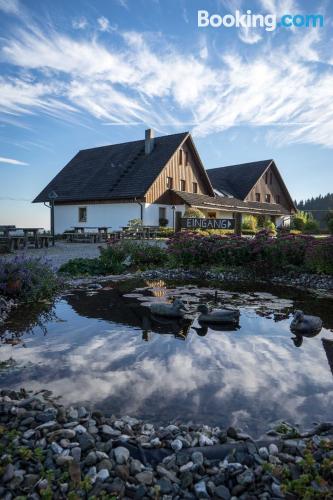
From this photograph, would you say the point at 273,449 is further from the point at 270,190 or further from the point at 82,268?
the point at 270,190

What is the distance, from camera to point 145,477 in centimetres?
229

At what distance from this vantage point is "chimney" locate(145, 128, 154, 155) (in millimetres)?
29781

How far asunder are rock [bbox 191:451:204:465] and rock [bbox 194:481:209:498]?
6.1 inches

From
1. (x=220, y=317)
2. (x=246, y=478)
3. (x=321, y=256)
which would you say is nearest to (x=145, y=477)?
(x=246, y=478)

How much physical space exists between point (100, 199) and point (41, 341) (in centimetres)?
2368

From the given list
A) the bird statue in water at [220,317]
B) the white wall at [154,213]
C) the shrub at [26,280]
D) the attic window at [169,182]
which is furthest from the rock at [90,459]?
the attic window at [169,182]

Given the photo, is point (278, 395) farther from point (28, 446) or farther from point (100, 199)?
point (100, 199)

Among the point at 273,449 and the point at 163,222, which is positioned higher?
the point at 163,222

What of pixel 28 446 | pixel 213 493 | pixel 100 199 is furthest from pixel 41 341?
pixel 100 199

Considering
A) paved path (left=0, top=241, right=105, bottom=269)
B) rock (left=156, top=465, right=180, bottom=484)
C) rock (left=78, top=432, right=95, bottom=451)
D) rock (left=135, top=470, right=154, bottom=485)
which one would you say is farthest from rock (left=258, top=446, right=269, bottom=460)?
paved path (left=0, top=241, right=105, bottom=269)

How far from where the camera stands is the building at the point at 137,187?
2689cm

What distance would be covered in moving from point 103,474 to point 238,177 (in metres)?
38.8

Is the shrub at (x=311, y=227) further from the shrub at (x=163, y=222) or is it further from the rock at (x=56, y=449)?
the rock at (x=56, y=449)

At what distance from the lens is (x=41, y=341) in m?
4.84
